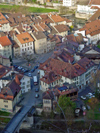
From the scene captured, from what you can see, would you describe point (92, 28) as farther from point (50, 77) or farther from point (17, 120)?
point (17, 120)

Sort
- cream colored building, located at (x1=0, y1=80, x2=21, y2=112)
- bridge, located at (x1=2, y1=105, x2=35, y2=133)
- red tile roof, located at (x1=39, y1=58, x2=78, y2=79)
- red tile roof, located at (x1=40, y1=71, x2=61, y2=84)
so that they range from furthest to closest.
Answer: red tile roof, located at (x1=39, y1=58, x2=78, y2=79), red tile roof, located at (x1=40, y1=71, x2=61, y2=84), cream colored building, located at (x1=0, y1=80, x2=21, y2=112), bridge, located at (x1=2, y1=105, x2=35, y2=133)

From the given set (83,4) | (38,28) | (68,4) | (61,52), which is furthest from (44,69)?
(68,4)

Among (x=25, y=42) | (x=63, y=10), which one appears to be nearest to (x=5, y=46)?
(x=25, y=42)

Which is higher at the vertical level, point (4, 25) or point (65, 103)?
point (4, 25)

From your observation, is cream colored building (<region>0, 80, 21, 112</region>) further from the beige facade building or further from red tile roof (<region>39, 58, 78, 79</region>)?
the beige facade building

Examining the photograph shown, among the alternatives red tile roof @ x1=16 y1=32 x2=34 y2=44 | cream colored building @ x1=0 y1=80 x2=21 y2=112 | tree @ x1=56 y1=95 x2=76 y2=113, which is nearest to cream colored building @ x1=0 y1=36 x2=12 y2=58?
red tile roof @ x1=16 y1=32 x2=34 y2=44

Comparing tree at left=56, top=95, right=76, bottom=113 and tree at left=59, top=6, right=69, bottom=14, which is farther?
tree at left=59, top=6, right=69, bottom=14

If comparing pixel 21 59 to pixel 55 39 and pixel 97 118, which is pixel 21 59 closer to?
pixel 55 39
